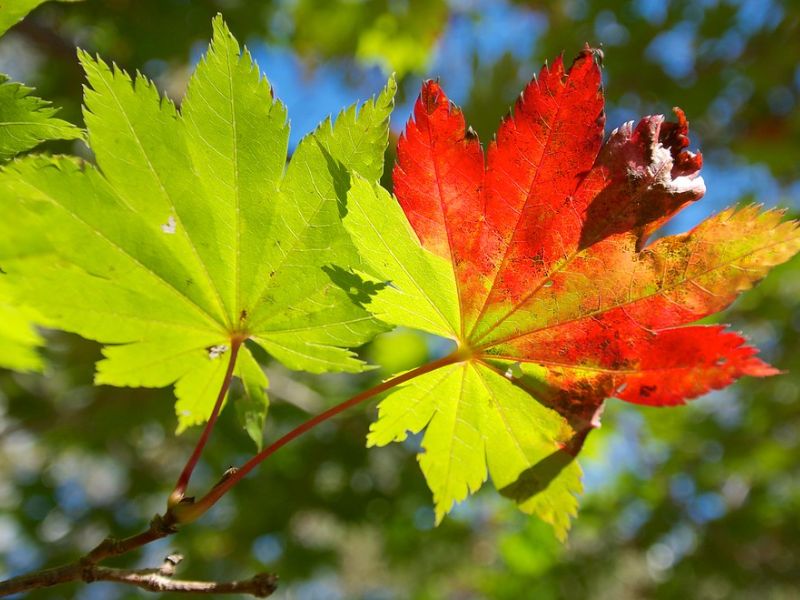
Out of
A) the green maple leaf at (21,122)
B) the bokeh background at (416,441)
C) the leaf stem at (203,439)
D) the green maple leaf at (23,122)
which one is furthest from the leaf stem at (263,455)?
the bokeh background at (416,441)

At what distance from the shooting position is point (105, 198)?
699 mm

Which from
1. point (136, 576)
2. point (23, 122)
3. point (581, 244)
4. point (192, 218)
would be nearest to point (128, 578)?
point (136, 576)

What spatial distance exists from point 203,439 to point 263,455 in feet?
0.25

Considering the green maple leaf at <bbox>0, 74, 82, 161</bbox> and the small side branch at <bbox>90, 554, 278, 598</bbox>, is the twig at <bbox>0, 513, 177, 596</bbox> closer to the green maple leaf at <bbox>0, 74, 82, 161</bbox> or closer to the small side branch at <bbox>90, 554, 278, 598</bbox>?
the small side branch at <bbox>90, 554, 278, 598</bbox>

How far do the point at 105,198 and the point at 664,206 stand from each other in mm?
591

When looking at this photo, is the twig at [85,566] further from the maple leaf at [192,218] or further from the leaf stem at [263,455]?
the maple leaf at [192,218]

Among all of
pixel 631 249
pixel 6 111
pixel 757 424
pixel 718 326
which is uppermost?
pixel 6 111

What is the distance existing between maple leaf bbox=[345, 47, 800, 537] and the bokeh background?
1.67 m

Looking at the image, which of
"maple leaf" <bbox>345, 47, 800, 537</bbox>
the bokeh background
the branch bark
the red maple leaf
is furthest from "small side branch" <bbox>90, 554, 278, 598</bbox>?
the bokeh background

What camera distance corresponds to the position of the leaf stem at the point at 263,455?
72 cm

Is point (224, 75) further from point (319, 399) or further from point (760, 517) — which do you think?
point (760, 517)

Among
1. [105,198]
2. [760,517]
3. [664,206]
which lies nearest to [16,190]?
[105,198]

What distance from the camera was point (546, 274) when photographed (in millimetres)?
803

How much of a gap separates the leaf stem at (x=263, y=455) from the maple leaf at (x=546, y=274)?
0.02m
